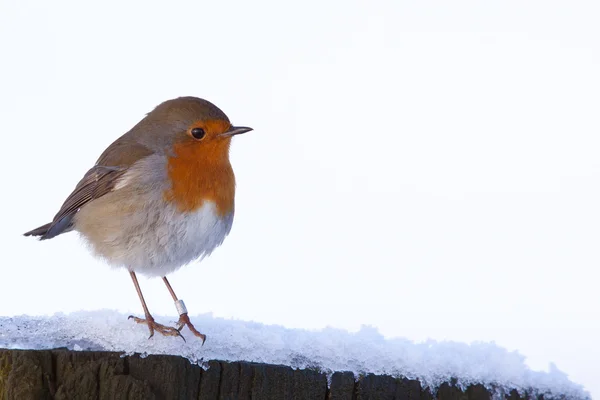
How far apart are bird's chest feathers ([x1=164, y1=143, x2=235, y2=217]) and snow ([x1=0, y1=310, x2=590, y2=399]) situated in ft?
2.07

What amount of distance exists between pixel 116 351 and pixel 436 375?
46.9 inches

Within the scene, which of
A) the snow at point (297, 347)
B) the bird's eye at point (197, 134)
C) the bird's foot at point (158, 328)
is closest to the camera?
the snow at point (297, 347)

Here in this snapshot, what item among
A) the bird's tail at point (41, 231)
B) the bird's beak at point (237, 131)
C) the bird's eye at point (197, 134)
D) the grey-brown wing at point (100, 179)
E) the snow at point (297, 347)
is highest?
the bird's beak at point (237, 131)

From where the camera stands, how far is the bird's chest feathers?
3670mm

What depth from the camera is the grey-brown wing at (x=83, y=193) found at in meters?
3.89

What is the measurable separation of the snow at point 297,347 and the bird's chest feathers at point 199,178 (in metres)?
0.63

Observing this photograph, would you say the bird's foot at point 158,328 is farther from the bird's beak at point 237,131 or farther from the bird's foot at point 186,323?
the bird's beak at point 237,131

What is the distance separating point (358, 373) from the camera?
2607 millimetres

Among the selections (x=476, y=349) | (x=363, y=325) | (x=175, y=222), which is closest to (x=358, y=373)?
(x=363, y=325)

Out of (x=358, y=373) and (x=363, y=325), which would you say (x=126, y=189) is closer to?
(x=363, y=325)

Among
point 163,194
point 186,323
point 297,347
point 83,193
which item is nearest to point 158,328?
point 186,323

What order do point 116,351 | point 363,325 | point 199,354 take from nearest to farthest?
point 116,351, point 199,354, point 363,325

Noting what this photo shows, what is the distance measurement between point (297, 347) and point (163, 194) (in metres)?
1.29

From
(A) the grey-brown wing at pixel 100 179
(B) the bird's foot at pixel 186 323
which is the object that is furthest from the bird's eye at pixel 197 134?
(B) the bird's foot at pixel 186 323
